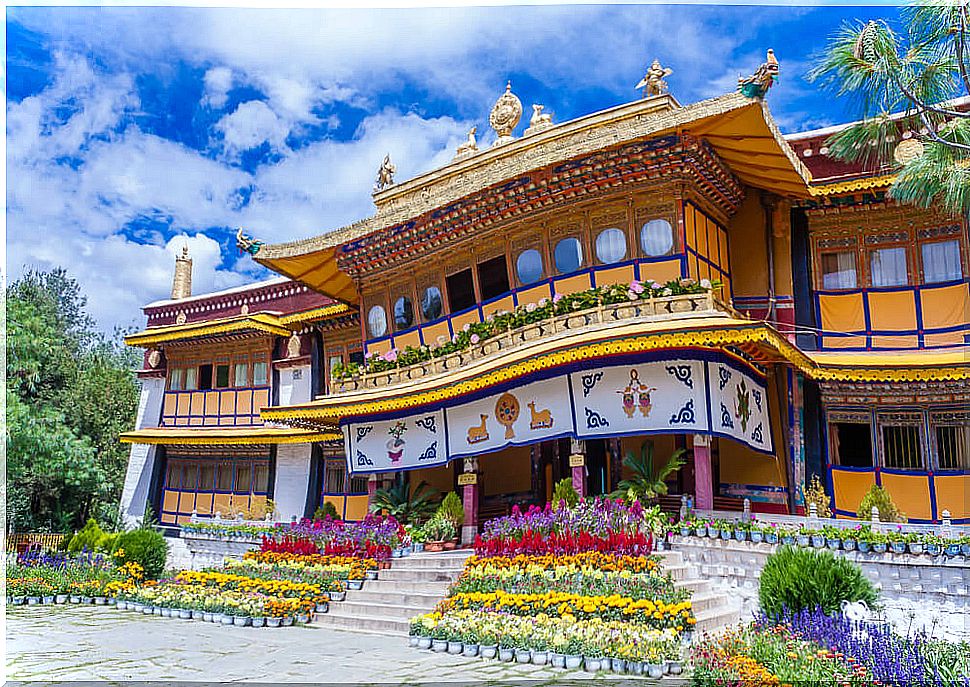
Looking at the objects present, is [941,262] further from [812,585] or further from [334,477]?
[334,477]

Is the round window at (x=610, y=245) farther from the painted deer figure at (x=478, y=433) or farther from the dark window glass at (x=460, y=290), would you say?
the painted deer figure at (x=478, y=433)

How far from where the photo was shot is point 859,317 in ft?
49.1

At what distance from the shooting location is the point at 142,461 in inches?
1045

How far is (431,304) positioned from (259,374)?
9456 millimetres

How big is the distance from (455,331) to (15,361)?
10818 millimetres

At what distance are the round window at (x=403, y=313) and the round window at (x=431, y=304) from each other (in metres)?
0.44

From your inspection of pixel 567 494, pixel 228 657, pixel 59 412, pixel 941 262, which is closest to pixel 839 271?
pixel 941 262

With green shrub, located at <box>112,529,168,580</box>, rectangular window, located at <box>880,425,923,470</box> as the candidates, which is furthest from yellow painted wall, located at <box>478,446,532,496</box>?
rectangular window, located at <box>880,425,923,470</box>

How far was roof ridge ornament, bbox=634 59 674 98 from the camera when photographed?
52.6ft

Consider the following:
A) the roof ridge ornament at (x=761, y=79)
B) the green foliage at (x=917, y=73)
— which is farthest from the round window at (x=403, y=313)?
the green foliage at (x=917, y=73)

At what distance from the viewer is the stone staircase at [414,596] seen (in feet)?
34.2

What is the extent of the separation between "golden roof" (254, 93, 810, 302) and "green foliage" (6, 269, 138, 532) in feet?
21.0

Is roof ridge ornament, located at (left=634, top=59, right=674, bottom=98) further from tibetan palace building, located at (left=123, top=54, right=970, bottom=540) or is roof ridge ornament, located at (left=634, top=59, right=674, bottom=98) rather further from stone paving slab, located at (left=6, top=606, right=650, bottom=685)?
stone paving slab, located at (left=6, top=606, right=650, bottom=685)

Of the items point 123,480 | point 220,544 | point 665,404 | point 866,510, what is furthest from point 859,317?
point 123,480
